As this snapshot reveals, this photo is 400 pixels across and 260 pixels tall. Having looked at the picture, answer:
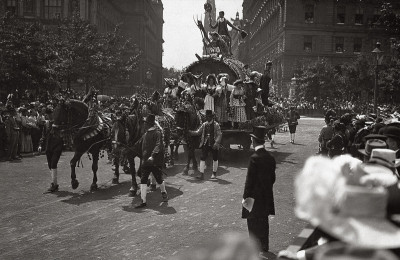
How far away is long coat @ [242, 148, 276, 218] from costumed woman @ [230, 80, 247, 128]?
30.5 feet

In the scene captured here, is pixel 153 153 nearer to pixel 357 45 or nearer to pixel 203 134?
pixel 203 134

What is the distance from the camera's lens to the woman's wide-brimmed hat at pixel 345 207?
83.2 inches

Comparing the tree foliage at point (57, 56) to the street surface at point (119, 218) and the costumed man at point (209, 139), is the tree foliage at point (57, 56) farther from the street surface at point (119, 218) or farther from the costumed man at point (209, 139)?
the costumed man at point (209, 139)

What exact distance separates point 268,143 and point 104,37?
21269 mm

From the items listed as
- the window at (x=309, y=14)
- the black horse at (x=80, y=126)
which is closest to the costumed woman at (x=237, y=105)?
the black horse at (x=80, y=126)

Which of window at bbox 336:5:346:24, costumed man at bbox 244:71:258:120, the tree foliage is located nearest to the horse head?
costumed man at bbox 244:71:258:120

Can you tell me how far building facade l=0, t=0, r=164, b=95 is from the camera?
48562 mm

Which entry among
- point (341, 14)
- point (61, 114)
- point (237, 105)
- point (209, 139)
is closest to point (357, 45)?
point (341, 14)

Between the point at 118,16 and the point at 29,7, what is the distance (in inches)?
994

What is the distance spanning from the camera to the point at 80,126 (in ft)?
39.1

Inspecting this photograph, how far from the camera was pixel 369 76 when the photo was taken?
47.2m

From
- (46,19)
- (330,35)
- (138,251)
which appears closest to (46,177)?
(138,251)

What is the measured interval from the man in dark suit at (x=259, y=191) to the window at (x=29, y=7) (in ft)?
156

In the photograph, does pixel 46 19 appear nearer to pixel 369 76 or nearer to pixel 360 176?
pixel 369 76
